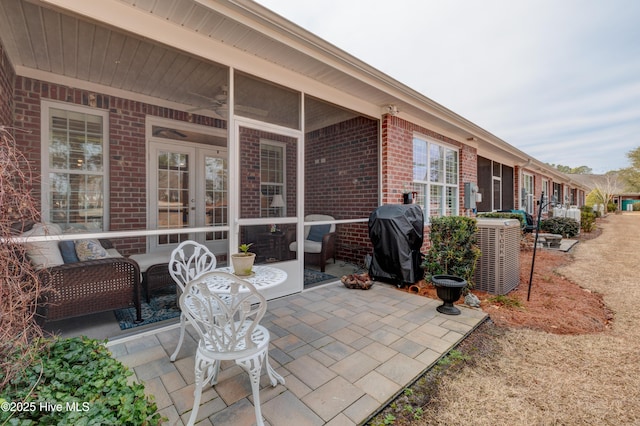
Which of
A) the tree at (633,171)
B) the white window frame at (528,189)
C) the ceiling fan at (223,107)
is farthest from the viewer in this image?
the tree at (633,171)

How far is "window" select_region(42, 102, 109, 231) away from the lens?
12.8 ft

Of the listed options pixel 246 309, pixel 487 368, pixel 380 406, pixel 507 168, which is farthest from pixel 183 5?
pixel 507 168

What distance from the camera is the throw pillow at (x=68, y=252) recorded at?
2631 millimetres

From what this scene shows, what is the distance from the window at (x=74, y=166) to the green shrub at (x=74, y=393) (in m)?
3.34

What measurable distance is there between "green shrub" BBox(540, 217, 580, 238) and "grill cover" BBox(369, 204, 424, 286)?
914 centimetres

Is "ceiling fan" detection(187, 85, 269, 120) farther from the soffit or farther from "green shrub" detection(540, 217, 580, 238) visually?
"green shrub" detection(540, 217, 580, 238)

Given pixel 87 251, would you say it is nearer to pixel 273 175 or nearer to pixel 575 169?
pixel 273 175

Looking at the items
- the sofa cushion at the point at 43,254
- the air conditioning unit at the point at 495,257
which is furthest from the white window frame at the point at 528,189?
the sofa cushion at the point at 43,254

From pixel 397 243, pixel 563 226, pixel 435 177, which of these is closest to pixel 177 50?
pixel 397 243

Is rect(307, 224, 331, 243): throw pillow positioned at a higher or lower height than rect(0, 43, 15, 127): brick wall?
lower

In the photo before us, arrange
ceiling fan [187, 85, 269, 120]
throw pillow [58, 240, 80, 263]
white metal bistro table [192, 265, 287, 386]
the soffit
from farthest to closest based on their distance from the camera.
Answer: ceiling fan [187, 85, 269, 120] < throw pillow [58, 240, 80, 263] < the soffit < white metal bistro table [192, 265, 287, 386]

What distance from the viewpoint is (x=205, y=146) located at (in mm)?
5406

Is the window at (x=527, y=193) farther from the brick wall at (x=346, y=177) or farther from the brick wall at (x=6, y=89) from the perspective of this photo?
the brick wall at (x=6, y=89)

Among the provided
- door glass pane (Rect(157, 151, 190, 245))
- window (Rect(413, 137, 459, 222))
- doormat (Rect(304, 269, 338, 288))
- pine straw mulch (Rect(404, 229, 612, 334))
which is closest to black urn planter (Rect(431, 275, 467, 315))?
pine straw mulch (Rect(404, 229, 612, 334))
